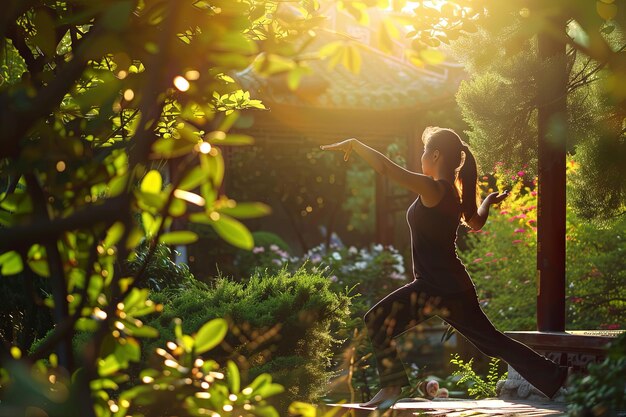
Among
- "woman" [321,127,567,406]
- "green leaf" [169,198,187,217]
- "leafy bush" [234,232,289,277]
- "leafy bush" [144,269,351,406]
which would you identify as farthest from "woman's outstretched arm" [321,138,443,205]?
"leafy bush" [234,232,289,277]

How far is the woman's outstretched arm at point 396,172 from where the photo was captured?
17.2 feet

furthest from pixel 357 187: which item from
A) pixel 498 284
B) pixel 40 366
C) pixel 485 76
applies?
pixel 40 366

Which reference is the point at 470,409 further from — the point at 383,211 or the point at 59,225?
the point at 383,211

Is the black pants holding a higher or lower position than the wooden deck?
higher

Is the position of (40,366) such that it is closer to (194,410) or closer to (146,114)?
(194,410)

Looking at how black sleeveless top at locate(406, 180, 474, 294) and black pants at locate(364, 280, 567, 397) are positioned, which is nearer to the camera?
black pants at locate(364, 280, 567, 397)

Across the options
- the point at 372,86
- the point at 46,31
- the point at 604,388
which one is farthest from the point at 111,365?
the point at 372,86

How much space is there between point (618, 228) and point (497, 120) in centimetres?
387

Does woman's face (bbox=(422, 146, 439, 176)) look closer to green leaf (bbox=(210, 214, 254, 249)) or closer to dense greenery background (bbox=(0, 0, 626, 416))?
dense greenery background (bbox=(0, 0, 626, 416))

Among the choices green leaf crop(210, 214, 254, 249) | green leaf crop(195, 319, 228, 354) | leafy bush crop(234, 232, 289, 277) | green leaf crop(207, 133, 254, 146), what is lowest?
leafy bush crop(234, 232, 289, 277)

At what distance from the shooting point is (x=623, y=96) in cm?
687

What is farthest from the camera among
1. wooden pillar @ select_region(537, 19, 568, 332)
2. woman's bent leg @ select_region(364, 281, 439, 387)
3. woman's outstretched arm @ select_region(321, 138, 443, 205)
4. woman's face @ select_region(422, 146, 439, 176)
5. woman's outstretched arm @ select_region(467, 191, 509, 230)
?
wooden pillar @ select_region(537, 19, 568, 332)

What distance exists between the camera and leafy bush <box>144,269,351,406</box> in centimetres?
575

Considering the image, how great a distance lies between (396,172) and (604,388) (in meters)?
2.99
